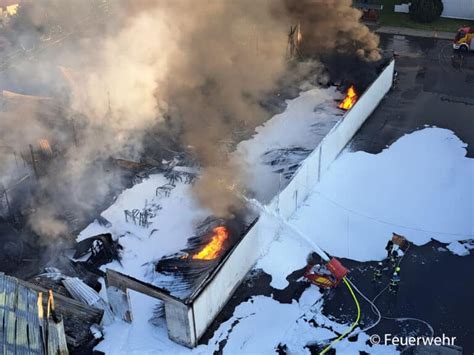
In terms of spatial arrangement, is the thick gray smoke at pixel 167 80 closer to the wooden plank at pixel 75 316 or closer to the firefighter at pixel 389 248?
the wooden plank at pixel 75 316

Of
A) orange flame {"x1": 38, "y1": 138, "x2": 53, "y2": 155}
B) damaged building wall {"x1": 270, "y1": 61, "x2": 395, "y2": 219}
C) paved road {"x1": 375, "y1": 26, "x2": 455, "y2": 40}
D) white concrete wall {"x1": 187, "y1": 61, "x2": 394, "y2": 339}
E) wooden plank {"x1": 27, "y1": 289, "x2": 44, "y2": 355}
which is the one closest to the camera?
wooden plank {"x1": 27, "y1": 289, "x2": 44, "y2": 355}

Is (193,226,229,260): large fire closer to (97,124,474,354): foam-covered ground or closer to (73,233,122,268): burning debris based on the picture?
(97,124,474,354): foam-covered ground

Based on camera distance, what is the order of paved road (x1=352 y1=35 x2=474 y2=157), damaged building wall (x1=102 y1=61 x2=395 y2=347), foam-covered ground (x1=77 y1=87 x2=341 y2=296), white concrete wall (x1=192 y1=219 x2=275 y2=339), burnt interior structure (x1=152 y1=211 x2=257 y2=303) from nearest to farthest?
damaged building wall (x1=102 y1=61 x2=395 y2=347)
white concrete wall (x1=192 y1=219 x2=275 y2=339)
burnt interior structure (x1=152 y1=211 x2=257 y2=303)
foam-covered ground (x1=77 y1=87 x2=341 y2=296)
paved road (x1=352 y1=35 x2=474 y2=157)

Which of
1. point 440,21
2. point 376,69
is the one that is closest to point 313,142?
point 376,69

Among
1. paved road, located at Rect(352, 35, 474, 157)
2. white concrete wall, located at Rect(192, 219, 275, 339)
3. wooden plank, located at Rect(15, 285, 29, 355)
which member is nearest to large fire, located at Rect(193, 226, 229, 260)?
white concrete wall, located at Rect(192, 219, 275, 339)

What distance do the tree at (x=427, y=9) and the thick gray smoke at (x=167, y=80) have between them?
6.00 metres

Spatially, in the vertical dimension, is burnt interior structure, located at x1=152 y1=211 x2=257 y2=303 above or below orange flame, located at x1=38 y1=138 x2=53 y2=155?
below

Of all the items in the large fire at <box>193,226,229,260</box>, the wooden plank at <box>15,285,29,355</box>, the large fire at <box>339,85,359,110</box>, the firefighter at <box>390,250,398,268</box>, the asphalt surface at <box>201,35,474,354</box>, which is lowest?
the asphalt surface at <box>201,35,474,354</box>

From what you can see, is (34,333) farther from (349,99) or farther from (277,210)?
(349,99)

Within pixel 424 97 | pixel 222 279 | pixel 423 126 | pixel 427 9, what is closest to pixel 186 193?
pixel 222 279

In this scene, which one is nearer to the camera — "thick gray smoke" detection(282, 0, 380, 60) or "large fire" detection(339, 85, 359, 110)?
"large fire" detection(339, 85, 359, 110)

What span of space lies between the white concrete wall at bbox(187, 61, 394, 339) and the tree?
10.6m

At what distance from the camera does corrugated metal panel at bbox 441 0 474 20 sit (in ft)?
100

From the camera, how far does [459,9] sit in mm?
30844
